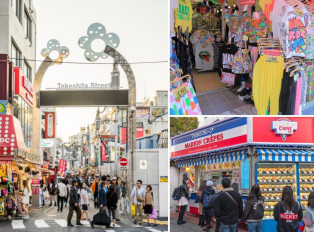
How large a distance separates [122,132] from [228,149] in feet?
115

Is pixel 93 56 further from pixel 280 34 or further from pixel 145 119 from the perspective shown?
pixel 145 119

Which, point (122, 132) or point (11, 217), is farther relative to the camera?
point (122, 132)

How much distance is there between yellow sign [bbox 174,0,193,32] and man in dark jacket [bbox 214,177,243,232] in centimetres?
234

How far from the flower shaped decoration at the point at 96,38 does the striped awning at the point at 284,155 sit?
13.1 m

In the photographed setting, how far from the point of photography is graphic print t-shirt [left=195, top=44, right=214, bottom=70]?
6730 millimetres

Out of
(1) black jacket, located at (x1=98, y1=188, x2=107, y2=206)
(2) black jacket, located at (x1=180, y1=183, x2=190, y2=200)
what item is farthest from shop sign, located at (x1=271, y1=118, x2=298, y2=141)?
(1) black jacket, located at (x1=98, y1=188, x2=107, y2=206)

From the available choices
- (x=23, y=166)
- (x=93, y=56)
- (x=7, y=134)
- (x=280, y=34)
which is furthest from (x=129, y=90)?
(x=280, y=34)

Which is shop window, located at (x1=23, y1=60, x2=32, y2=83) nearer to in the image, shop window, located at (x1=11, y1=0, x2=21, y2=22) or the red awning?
shop window, located at (x1=11, y1=0, x2=21, y2=22)

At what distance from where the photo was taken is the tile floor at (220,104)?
21.7ft

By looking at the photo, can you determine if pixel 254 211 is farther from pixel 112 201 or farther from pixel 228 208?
pixel 112 201

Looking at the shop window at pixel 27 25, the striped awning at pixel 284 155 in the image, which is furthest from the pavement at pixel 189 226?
the shop window at pixel 27 25

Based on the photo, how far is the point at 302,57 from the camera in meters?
6.90

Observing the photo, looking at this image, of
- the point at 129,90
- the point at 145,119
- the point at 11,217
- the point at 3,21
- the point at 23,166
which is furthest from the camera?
the point at 145,119

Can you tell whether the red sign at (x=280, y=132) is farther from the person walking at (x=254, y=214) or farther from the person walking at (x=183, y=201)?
the person walking at (x=183, y=201)
